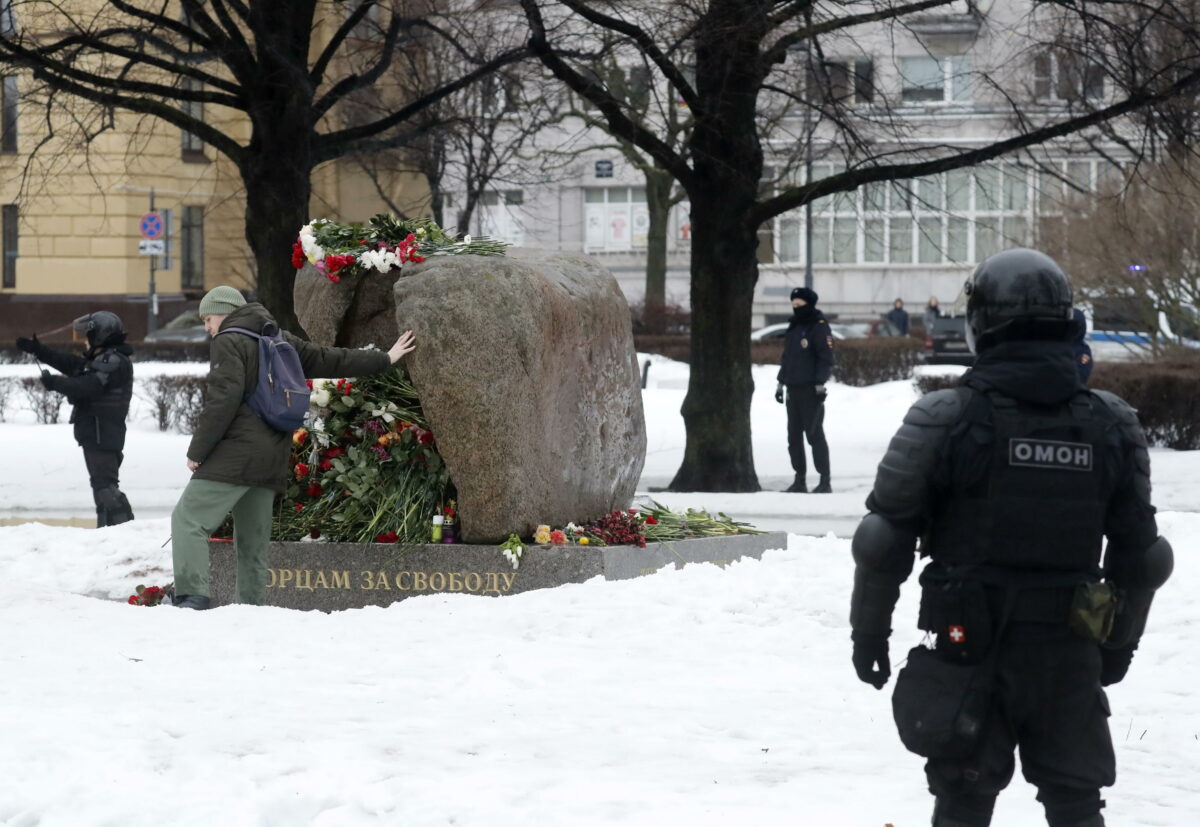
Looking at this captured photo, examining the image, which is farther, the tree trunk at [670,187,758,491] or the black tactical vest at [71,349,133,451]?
the tree trunk at [670,187,758,491]

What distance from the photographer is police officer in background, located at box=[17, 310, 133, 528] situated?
1191cm

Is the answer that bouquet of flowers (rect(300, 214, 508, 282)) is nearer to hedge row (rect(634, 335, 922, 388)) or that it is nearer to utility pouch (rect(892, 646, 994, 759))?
utility pouch (rect(892, 646, 994, 759))

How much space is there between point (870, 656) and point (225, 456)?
188 inches

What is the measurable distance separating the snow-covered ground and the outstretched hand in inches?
48.4

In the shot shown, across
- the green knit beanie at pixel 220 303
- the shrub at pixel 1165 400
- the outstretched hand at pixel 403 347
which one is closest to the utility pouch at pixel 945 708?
the outstretched hand at pixel 403 347

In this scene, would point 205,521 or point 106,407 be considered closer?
point 205,521

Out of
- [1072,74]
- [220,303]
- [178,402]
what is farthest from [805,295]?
[178,402]

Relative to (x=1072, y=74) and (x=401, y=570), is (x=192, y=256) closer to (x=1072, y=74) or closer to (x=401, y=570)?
(x=1072, y=74)

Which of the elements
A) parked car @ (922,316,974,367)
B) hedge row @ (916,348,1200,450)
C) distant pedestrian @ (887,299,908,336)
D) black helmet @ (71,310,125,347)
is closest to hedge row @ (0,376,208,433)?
black helmet @ (71,310,125,347)

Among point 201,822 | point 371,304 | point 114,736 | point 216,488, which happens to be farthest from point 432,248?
point 201,822

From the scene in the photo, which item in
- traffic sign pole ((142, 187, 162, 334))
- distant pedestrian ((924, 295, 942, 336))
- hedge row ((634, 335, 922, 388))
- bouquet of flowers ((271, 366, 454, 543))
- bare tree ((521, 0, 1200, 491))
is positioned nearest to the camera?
bouquet of flowers ((271, 366, 454, 543))

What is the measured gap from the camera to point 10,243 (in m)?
40.5

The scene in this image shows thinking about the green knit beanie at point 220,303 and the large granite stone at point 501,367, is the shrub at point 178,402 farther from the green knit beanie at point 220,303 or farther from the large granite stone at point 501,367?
the green knit beanie at point 220,303

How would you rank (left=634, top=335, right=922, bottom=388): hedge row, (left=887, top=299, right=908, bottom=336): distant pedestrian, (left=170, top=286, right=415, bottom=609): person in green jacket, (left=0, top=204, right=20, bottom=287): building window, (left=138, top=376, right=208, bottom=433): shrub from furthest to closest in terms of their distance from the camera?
(left=887, top=299, right=908, bottom=336): distant pedestrian < (left=0, top=204, right=20, bottom=287): building window < (left=634, top=335, right=922, bottom=388): hedge row < (left=138, top=376, right=208, bottom=433): shrub < (left=170, top=286, right=415, bottom=609): person in green jacket
